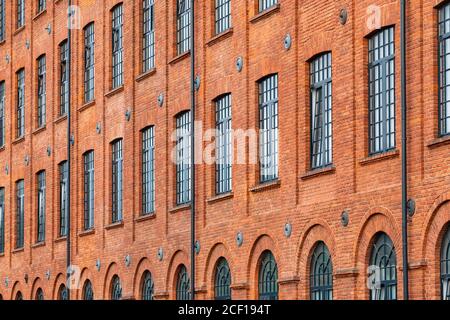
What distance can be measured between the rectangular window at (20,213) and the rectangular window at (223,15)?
15.8 metres

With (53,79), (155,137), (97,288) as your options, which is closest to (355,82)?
(155,137)

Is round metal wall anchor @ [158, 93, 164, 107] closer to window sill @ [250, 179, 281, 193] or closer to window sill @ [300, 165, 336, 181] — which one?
window sill @ [250, 179, 281, 193]

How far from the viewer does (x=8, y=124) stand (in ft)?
159

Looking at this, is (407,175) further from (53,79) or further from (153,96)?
(53,79)

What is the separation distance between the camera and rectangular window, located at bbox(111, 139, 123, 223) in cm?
3812

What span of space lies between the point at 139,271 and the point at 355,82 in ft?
39.3

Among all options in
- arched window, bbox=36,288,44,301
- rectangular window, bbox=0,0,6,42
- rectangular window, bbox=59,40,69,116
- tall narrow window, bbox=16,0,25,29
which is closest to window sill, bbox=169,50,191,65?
rectangular window, bbox=59,40,69,116

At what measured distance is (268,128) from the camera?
29.9 meters

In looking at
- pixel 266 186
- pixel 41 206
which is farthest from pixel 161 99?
pixel 41 206

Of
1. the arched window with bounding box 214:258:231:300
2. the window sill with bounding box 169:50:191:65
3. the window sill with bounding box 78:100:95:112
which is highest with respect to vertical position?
the window sill with bounding box 78:100:95:112

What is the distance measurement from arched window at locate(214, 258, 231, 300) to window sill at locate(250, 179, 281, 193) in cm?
248

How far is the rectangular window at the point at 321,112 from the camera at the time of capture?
27500 mm

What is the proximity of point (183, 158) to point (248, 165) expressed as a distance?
386 cm

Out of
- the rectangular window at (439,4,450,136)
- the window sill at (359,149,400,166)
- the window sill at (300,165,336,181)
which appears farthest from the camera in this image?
the window sill at (300,165,336,181)
